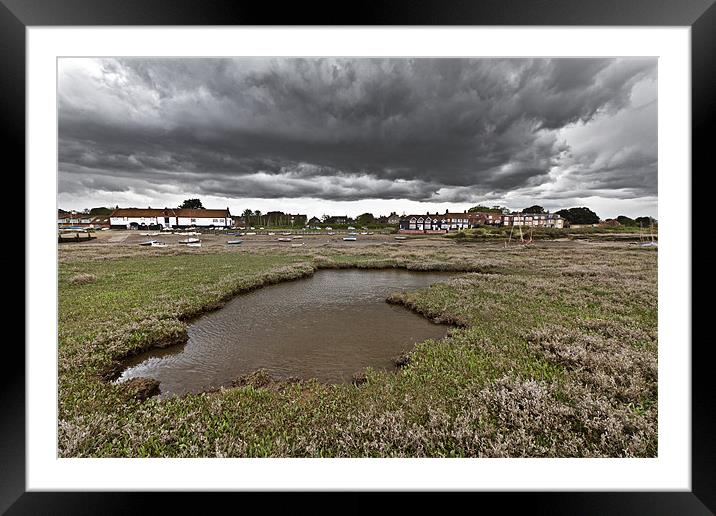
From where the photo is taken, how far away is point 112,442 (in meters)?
3.20

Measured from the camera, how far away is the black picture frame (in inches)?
86.6

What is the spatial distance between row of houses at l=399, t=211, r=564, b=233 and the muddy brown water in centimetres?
2021

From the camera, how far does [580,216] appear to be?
57.4 feet

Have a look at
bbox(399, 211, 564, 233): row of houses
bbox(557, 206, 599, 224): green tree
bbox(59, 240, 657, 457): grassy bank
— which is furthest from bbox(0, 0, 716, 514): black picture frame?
bbox(399, 211, 564, 233): row of houses

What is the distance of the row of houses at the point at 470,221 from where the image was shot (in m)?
23.6

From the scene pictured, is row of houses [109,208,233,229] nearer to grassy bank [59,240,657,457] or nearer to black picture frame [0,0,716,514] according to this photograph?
grassy bank [59,240,657,457]
